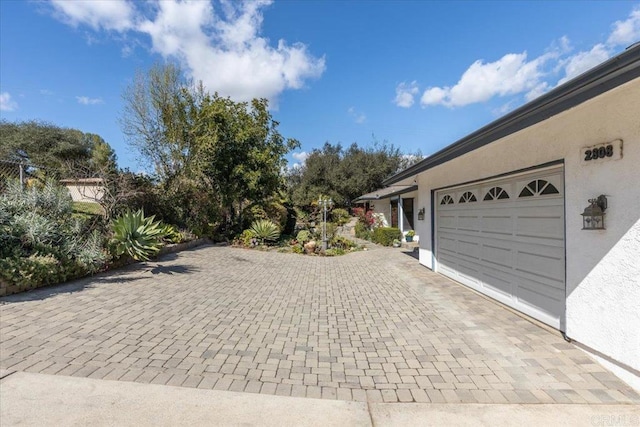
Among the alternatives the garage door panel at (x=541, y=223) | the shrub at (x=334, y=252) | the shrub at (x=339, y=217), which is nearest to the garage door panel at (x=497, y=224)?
the garage door panel at (x=541, y=223)

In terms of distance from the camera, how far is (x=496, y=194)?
5.79 m

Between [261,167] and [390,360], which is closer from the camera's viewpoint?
[390,360]

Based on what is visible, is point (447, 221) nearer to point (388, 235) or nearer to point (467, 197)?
point (467, 197)

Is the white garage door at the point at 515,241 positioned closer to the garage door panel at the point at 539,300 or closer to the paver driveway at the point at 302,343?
the garage door panel at the point at 539,300

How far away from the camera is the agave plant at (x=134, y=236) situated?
7426 millimetres

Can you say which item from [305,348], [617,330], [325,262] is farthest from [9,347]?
[325,262]

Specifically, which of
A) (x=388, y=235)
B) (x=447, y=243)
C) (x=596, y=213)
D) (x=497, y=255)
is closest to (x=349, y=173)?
(x=388, y=235)

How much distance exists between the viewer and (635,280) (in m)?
3.03

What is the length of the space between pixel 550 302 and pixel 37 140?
33.3 meters

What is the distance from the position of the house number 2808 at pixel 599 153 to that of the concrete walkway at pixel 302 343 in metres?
2.33

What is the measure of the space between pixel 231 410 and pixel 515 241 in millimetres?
4980

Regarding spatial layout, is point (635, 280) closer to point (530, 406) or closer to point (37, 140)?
point (530, 406)

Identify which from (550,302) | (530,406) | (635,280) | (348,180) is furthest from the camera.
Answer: (348,180)

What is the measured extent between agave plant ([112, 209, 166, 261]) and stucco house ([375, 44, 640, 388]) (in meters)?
7.11
